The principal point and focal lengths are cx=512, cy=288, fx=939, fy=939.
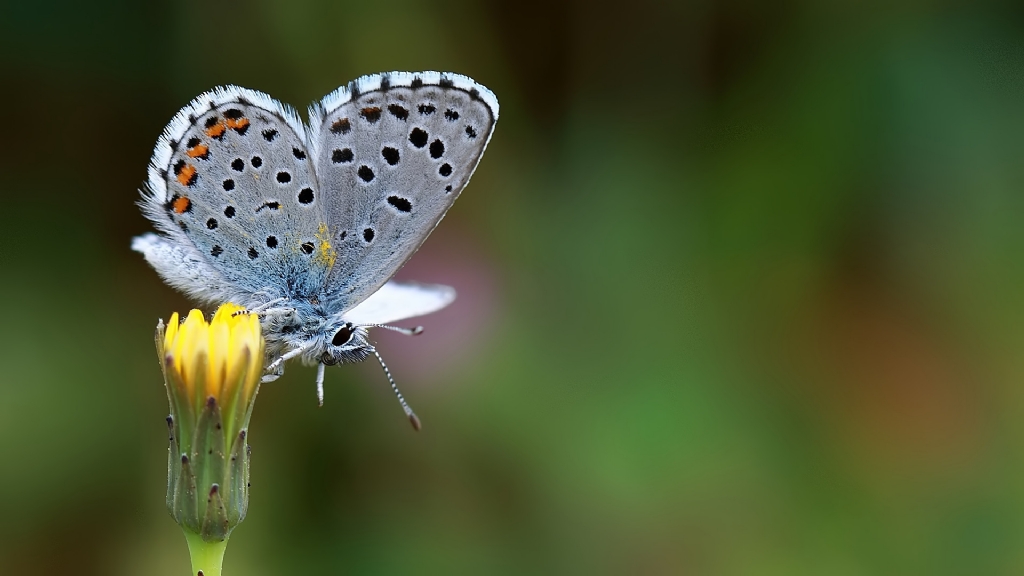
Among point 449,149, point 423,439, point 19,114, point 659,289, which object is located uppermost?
point 19,114

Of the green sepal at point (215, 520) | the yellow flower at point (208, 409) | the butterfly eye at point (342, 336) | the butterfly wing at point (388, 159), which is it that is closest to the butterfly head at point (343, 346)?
the butterfly eye at point (342, 336)

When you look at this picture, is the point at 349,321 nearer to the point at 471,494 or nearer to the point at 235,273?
the point at 235,273

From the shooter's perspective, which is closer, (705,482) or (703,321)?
(705,482)

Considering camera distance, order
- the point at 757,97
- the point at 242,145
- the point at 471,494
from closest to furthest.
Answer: the point at 242,145
the point at 471,494
the point at 757,97

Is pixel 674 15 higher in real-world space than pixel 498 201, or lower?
→ higher

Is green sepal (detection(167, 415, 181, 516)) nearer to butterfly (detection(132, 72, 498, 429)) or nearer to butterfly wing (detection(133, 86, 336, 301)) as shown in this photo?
butterfly (detection(132, 72, 498, 429))

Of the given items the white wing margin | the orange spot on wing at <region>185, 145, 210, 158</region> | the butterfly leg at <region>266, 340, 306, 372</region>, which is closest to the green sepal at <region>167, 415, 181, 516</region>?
the butterfly leg at <region>266, 340, 306, 372</region>

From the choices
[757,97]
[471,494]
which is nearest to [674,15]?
[757,97]
